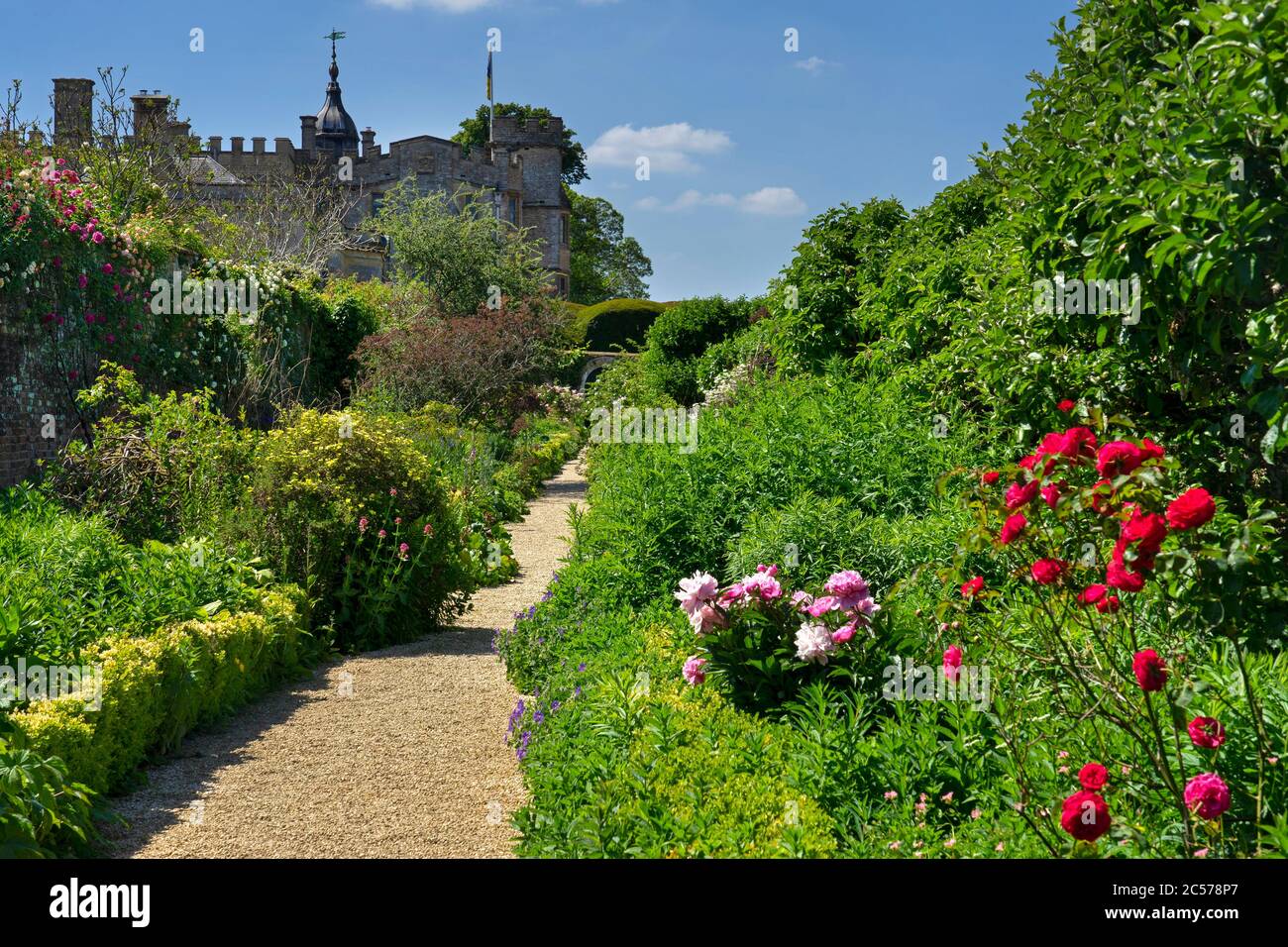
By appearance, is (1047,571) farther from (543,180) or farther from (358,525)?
(543,180)

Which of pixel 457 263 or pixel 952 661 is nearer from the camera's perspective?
pixel 952 661

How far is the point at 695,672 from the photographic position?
14.9ft

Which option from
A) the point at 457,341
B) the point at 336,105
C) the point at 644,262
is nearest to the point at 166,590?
the point at 457,341

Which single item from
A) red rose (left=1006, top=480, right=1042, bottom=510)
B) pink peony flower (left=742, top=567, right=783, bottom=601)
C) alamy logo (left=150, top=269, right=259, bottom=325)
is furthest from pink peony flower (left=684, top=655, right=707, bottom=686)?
alamy logo (left=150, top=269, right=259, bottom=325)

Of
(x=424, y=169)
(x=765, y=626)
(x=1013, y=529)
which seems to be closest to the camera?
(x=1013, y=529)

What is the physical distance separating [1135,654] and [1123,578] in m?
0.26

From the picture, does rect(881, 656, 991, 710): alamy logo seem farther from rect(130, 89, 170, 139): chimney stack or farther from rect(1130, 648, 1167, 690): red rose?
rect(130, 89, 170, 139): chimney stack

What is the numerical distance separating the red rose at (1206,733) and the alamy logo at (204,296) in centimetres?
1108

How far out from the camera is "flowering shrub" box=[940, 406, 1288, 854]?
275cm

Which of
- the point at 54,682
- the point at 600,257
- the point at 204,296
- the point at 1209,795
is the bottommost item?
the point at 54,682

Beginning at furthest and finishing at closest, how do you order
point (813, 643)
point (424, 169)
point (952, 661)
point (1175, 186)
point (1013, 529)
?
point (424, 169)
point (813, 643)
point (1175, 186)
point (952, 661)
point (1013, 529)

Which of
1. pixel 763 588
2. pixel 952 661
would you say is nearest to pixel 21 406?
pixel 763 588
